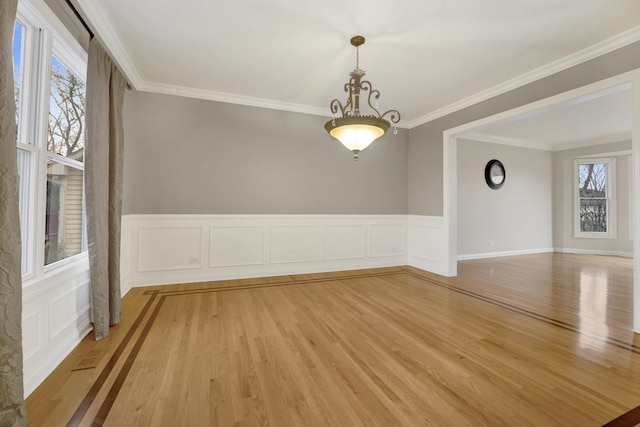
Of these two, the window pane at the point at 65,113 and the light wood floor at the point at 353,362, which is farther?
the window pane at the point at 65,113

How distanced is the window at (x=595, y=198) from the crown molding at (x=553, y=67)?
5.07 metres

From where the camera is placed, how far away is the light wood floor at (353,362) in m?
1.46

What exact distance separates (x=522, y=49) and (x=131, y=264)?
5220 mm

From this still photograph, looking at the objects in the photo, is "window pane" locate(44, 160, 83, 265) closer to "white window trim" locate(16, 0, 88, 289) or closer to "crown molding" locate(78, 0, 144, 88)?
"white window trim" locate(16, 0, 88, 289)

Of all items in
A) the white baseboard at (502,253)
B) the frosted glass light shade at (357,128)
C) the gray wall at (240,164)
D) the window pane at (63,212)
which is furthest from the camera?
the white baseboard at (502,253)

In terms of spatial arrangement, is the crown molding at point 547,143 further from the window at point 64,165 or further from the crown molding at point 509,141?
the window at point 64,165

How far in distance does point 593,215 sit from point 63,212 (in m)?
9.85

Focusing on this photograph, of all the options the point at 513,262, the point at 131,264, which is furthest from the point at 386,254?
the point at 131,264

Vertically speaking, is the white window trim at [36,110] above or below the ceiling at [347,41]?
below

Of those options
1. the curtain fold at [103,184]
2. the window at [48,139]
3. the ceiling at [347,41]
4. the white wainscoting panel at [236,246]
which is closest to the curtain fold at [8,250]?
the window at [48,139]

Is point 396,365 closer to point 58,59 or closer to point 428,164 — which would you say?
point 58,59

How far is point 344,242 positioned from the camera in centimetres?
478

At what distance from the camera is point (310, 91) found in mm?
3852

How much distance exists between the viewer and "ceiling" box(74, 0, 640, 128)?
2.24 meters
